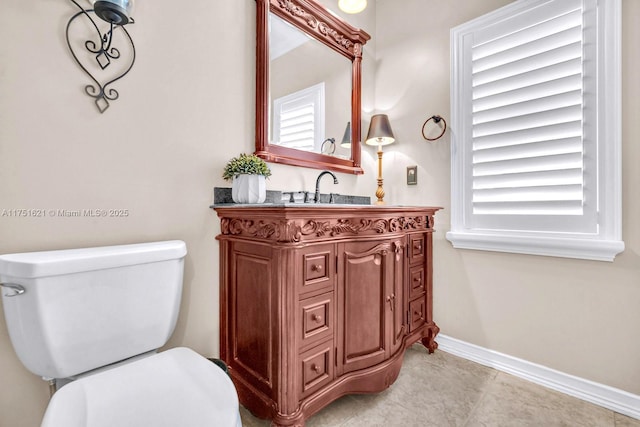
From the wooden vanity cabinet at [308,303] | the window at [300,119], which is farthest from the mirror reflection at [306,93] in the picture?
the wooden vanity cabinet at [308,303]

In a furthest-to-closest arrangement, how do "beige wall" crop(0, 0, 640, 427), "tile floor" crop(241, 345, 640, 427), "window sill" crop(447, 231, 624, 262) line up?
"window sill" crop(447, 231, 624, 262) < "tile floor" crop(241, 345, 640, 427) < "beige wall" crop(0, 0, 640, 427)

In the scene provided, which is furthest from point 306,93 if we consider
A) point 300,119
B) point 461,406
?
point 461,406

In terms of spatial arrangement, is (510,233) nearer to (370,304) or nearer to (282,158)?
(370,304)

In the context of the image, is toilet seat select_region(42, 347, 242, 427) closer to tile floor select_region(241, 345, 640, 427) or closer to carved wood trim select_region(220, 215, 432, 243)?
carved wood trim select_region(220, 215, 432, 243)

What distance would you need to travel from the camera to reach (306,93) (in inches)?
71.4

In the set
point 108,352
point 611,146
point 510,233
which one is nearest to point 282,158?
point 108,352

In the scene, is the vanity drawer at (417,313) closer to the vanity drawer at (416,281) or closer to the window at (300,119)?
the vanity drawer at (416,281)

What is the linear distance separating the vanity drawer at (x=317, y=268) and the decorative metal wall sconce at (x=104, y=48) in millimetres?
1018

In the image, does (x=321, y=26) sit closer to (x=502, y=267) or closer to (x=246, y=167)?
(x=246, y=167)

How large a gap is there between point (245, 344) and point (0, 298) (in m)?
0.88

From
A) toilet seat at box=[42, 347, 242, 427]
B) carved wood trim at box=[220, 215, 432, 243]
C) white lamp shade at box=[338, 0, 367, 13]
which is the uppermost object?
white lamp shade at box=[338, 0, 367, 13]

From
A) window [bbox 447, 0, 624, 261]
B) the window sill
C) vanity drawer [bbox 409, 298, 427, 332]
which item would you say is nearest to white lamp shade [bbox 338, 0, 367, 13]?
window [bbox 447, 0, 624, 261]

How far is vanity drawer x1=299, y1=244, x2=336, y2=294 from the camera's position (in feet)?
3.75

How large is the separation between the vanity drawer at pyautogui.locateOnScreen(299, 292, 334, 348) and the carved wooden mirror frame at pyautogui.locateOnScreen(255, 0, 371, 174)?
2.79 feet
